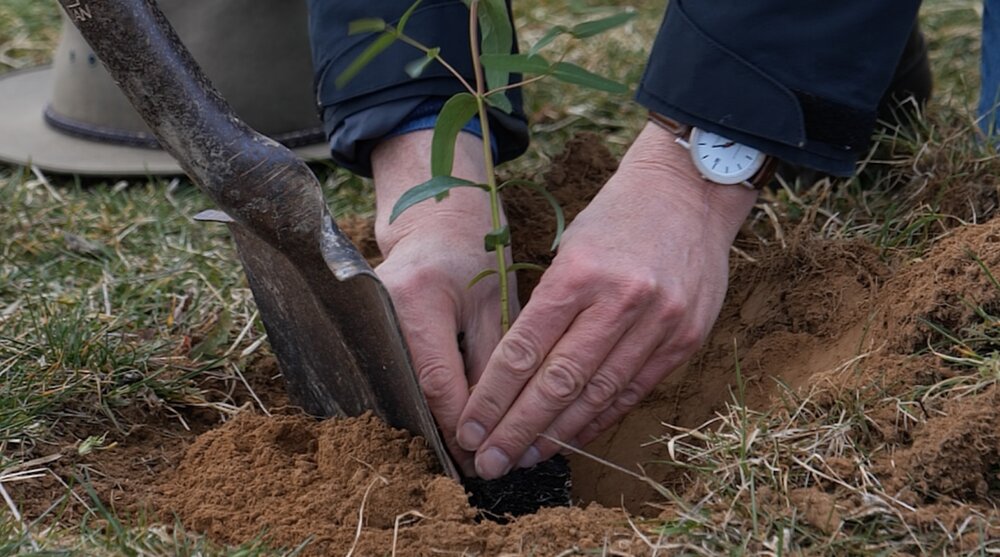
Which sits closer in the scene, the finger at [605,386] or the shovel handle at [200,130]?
the shovel handle at [200,130]

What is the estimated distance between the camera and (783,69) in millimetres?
1699

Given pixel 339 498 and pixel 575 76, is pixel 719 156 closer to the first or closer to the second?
pixel 575 76

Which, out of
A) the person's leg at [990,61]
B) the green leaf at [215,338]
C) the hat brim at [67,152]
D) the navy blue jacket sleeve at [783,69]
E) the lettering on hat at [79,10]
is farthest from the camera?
the hat brim at [67,152]

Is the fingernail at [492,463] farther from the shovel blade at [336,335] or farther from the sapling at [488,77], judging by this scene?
the sapling at [488,77]

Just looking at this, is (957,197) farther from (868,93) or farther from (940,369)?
(940,369)

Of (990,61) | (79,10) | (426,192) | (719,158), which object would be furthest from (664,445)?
(990,61)

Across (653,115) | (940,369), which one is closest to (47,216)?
(653,115)

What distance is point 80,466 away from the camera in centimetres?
159

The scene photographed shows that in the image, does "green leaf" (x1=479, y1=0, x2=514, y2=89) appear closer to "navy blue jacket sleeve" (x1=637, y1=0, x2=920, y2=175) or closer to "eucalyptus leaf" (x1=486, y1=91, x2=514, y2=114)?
"eucalyptus leaf" (x1=486, y1=91, x2=514, y2=114)

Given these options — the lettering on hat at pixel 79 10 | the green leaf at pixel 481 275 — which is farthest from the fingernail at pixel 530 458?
the lettering on hat at pixel 79 10

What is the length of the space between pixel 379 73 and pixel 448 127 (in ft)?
1.62

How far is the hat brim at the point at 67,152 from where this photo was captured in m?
2.91

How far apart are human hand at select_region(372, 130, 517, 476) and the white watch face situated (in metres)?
0.33

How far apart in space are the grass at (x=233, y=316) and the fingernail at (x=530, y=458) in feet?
0.61
